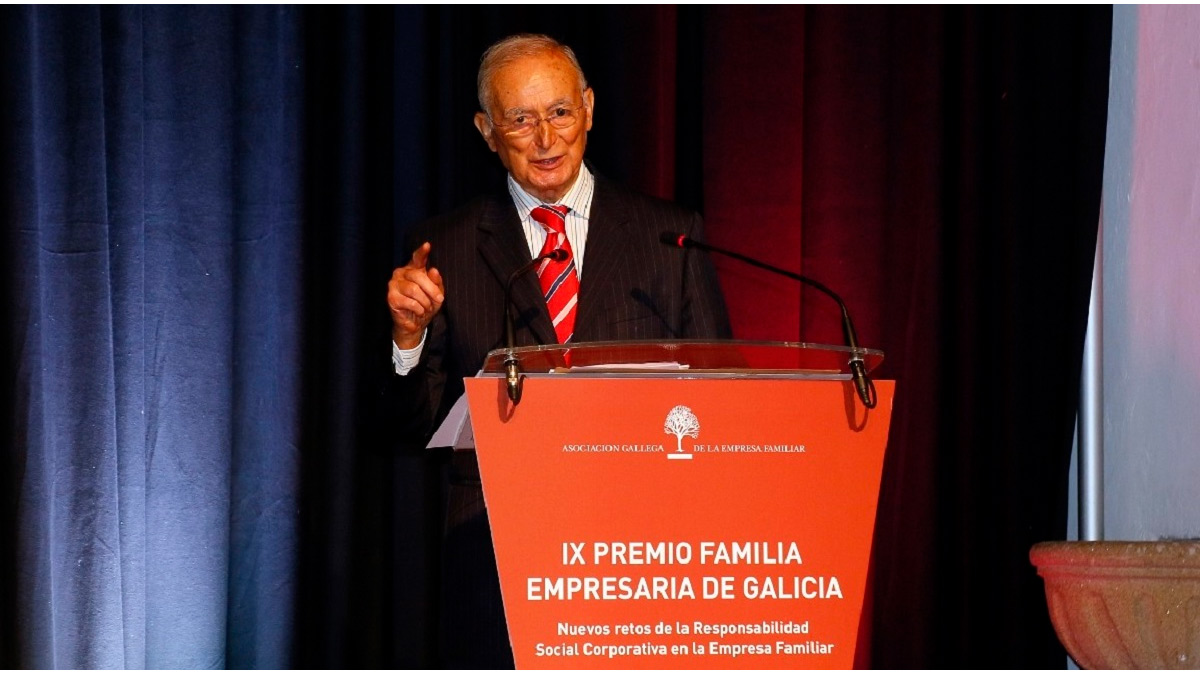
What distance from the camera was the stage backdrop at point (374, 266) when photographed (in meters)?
2.69

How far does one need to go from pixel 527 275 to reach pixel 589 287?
0.36 feet

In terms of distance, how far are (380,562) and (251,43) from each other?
1.20 metres

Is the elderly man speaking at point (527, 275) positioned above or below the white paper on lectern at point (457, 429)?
above

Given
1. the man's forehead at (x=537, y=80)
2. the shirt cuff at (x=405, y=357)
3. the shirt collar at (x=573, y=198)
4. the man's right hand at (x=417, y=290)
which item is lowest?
the shirt cuff at (x=405, y=357)

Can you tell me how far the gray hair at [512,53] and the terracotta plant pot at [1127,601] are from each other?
3.83 ft

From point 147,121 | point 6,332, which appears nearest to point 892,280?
point 147,121

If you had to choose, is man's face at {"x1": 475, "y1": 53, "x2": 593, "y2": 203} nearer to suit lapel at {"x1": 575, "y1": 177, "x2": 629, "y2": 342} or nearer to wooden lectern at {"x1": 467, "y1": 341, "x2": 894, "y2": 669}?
suit lapel at {"x1": 575, "y1": 177, "x2": 629, "y2": 342}

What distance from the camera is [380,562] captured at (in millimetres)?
2838

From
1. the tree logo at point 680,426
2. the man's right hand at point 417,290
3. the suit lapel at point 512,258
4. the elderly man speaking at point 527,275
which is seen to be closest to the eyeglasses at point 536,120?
the elderly man speaking at point 527,275

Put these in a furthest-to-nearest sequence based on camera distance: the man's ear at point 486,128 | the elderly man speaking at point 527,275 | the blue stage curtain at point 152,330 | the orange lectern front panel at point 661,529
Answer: the blue stage curtain at point 152,330 < the man's ear at point 486,128 < the elderly man speaking at point 527,275 < the orange lectern front panel at point 661,529

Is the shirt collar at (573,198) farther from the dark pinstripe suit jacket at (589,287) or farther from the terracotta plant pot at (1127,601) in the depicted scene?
the terracotta plant pot at (1127,601)

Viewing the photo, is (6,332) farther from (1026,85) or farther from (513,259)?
(1026,85)

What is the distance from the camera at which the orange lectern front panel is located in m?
1.37

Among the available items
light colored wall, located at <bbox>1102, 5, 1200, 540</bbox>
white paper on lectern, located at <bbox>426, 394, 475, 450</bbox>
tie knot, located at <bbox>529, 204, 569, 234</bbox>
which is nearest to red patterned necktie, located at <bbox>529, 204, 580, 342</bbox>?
tie knot, located at <bbox>529, 204, 569, 234</bbox>
